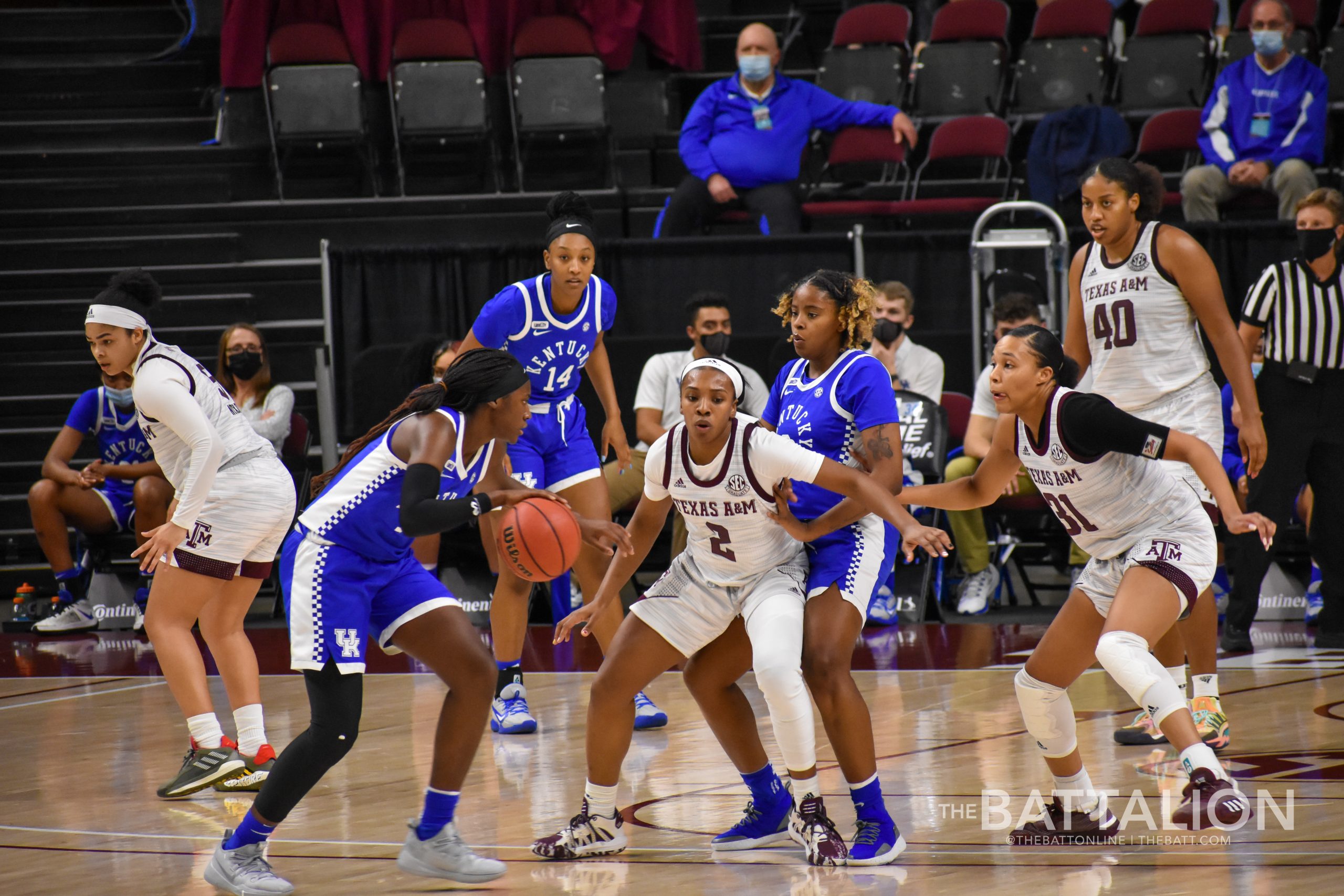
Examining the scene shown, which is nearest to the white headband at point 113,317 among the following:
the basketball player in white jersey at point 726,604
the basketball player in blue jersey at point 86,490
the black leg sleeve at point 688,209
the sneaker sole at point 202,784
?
the sneaker sole at point 202,784

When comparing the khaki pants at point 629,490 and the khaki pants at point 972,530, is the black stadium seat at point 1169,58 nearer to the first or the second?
the khaki pants at point 972,530

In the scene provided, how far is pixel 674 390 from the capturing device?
8.14 m

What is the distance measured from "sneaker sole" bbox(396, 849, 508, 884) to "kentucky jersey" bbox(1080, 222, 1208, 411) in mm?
2766

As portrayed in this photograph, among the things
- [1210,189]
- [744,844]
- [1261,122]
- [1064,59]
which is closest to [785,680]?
[744,844]

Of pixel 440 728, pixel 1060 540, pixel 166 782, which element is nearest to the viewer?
pixel 440 728

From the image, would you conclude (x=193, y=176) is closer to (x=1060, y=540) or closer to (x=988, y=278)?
(x=988, y=278)

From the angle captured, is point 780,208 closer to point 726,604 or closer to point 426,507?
point 726,604

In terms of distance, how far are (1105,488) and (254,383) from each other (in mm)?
5657

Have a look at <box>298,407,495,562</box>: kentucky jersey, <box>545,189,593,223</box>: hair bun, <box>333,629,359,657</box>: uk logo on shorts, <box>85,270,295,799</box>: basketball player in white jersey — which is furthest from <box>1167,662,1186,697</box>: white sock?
<box>85,270,295,799</box>: basketball player in white jersey

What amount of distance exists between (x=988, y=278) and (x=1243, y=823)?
5.05 metres

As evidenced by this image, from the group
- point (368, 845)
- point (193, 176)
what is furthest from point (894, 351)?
point (193, 176)

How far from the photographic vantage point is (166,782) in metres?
4.95

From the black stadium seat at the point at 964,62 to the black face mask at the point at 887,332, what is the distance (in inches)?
136

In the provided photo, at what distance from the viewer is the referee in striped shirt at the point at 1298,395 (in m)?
6.53
